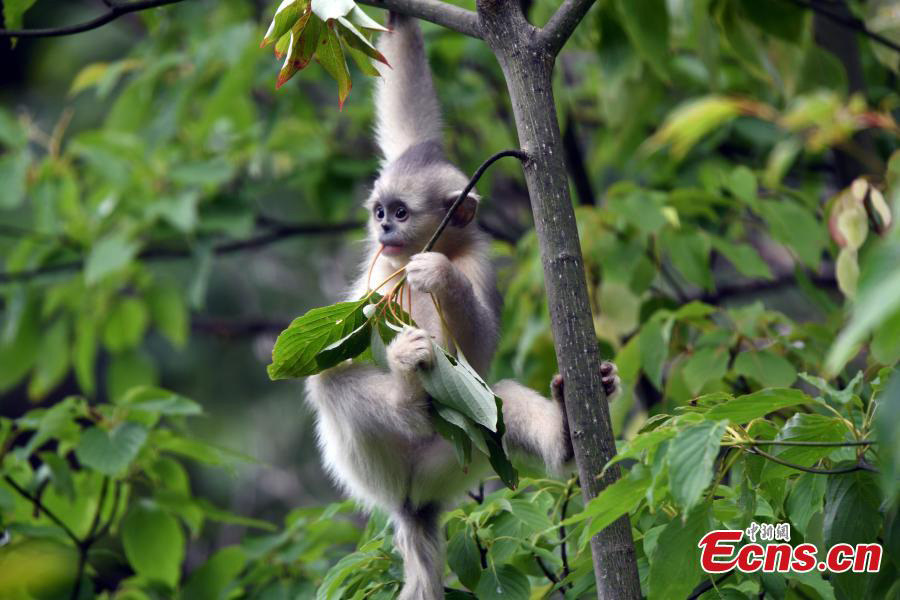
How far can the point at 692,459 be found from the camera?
172 cm

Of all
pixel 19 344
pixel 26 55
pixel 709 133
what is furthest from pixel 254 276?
pixel 709 133

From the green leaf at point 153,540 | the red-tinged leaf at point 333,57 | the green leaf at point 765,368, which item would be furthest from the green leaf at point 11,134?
the green leaf at point 765,368

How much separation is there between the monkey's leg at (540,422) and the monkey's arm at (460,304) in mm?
183

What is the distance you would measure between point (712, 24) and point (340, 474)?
246 centimetres

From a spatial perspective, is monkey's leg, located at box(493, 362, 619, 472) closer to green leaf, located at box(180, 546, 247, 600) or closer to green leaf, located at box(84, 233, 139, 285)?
green leaf, located at box(180, 546, 247, 600)

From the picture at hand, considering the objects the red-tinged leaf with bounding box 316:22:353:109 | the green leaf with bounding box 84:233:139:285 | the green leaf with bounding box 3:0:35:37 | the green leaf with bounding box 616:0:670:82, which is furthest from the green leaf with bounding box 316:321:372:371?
the green leaf with bounding box 84:233:139:285

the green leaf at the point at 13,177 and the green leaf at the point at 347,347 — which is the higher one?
the green leaf at the point at 347,347

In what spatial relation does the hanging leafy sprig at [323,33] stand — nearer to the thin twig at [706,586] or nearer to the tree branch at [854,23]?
the thin twig at [706,586]

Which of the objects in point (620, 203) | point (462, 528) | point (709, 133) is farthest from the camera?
point (709, 133)

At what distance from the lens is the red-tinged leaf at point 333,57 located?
2.15 metres

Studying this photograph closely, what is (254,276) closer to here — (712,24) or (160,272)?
(160,272)

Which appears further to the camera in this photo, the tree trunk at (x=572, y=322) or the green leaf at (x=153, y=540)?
the green leaf at (x=153, y=540)

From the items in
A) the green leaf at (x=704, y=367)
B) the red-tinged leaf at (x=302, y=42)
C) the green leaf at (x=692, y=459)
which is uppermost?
the red-tinged leaf at (x=302, y=42)

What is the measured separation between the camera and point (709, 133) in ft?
16.7
